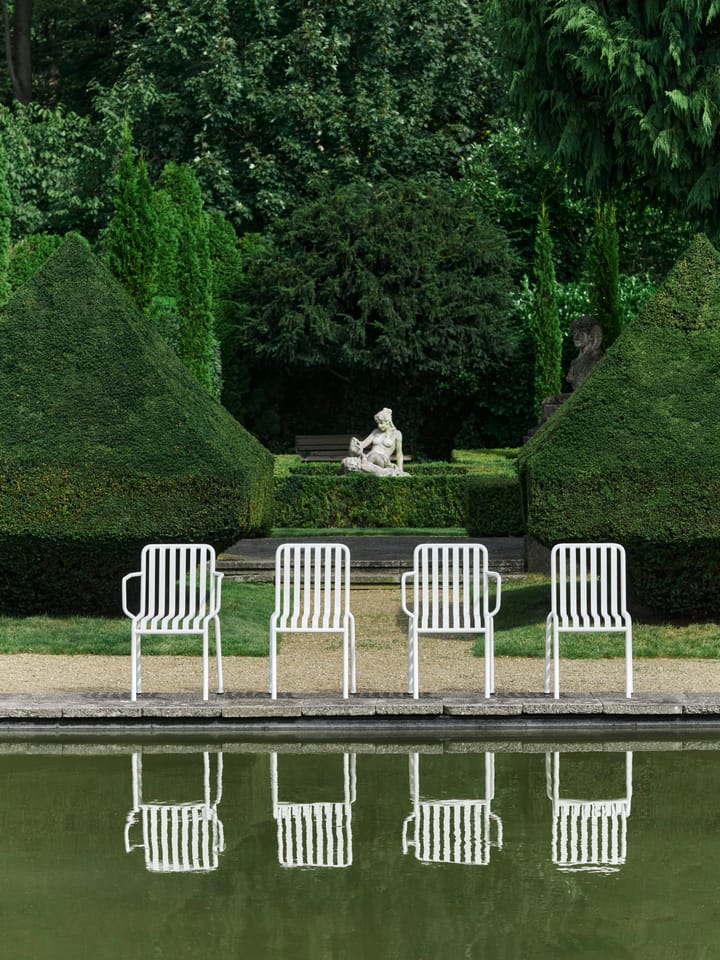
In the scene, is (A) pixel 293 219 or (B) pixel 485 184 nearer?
(A) pixel 293 219

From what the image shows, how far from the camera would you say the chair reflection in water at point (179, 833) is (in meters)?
5.91

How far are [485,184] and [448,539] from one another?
16278 millimetres

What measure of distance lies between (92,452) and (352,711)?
4.46 m

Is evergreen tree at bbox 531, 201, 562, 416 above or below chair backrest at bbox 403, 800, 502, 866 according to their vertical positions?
above

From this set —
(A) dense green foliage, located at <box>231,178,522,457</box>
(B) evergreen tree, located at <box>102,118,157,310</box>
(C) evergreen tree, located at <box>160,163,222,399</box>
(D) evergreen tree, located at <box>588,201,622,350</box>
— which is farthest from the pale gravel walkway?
(A) dense green foliage, located at <box>231,178,522,457</box>

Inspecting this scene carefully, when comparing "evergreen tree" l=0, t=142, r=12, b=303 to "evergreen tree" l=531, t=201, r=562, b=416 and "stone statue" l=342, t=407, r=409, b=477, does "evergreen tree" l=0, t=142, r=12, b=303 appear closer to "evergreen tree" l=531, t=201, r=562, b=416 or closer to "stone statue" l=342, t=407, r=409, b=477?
"stone statue" l=342, t=407, r=409, b=477

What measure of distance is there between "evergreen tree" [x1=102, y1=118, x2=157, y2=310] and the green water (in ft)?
50.3

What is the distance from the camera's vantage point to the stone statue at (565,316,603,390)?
20.0m

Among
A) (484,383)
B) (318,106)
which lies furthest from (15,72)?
(484,383)

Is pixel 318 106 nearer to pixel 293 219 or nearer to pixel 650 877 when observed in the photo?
pixel 293 219

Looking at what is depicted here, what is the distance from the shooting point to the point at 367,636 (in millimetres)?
12734

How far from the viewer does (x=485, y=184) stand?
1310 inches

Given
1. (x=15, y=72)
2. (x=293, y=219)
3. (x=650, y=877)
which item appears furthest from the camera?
(x=15, y=72)

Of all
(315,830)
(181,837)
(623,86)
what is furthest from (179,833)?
(623,86)
